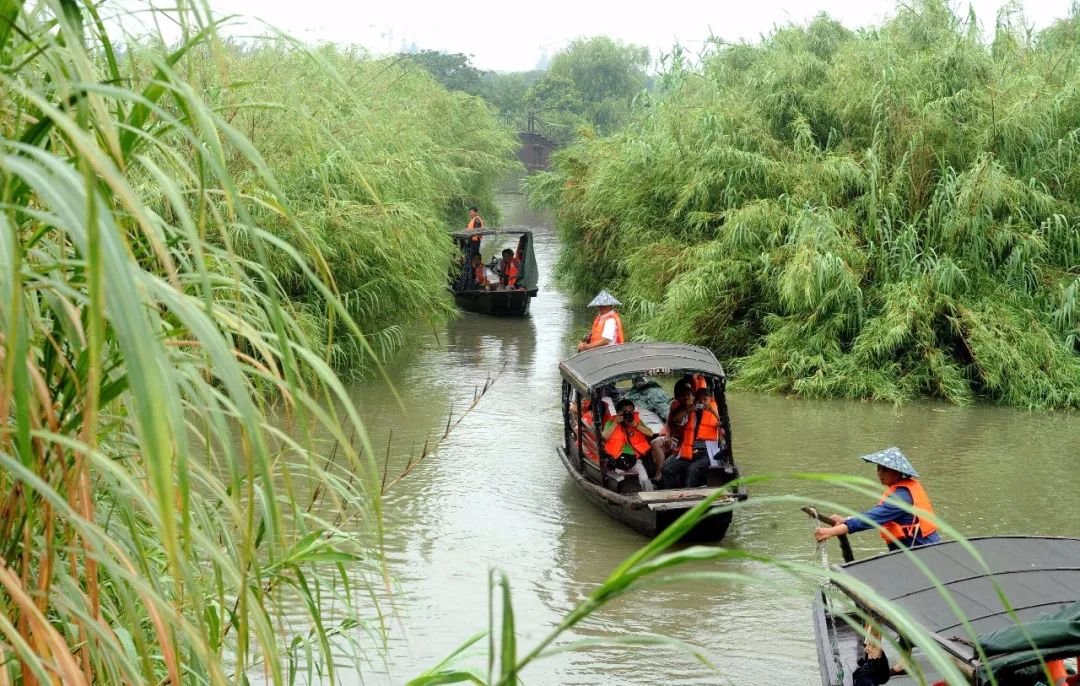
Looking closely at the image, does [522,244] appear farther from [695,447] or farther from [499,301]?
[695,447]

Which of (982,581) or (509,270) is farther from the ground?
(509,270)

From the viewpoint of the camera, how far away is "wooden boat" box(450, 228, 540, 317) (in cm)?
2131

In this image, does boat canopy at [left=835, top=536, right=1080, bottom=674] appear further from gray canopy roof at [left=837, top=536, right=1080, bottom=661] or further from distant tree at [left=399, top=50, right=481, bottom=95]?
distant tree at [left=399, top=50, right=481, bottom=95]

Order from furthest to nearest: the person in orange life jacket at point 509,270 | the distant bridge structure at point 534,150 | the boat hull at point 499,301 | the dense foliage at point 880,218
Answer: the distant bridge structure at point 534,150 < the person in orange life jacket at point 509,270 < the boat hull at point 499,301 < the dense foliage at point 880,218

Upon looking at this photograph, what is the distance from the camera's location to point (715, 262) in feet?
50.6

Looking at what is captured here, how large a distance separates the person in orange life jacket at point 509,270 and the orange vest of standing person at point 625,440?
12330mm

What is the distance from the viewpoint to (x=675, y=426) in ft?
32.4

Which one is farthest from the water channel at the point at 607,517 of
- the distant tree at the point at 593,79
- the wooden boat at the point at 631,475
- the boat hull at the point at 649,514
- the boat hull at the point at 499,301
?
the distant tree at the point at 593,79

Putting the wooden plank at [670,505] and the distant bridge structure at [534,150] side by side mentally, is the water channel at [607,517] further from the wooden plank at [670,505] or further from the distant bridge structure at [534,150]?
the distant bridge structure at [534,150]

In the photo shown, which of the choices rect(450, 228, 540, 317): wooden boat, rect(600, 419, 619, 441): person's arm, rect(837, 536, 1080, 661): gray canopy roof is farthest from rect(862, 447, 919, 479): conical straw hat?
rect(450, 228, 540, 317): wooden boat

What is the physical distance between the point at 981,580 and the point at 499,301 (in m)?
16.5

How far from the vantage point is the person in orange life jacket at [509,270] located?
2202cm

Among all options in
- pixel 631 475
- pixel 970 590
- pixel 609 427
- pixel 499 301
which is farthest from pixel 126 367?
pixel 499 301

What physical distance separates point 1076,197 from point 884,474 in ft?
34.4
